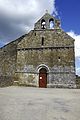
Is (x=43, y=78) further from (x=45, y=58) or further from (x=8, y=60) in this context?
(x=8, y=60)

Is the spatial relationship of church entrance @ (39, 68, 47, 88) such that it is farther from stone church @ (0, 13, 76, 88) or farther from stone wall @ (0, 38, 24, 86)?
stone wall @ (0, 38, 24, 86)

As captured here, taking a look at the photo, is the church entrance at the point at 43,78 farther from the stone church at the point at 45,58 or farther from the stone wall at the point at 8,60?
the stone wall at the point at 8,60

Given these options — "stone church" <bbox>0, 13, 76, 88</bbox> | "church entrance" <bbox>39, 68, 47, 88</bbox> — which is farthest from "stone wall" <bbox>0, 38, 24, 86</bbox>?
"church entrance" <bbox>39, 68, 47, 88</bbox>

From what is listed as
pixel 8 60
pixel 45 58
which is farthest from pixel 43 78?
pixel 8 60

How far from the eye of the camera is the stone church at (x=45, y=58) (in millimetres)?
27219

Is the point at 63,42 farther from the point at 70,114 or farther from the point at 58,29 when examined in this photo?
the point at 70,114

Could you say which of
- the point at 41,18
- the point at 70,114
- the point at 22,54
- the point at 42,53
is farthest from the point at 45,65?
the point at 70,114

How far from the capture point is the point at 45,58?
1102 inches

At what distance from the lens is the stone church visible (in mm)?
27219

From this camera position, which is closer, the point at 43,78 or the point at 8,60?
the point at 43,78

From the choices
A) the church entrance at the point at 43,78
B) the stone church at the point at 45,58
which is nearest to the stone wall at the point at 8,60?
the stone church at the point at 45,58

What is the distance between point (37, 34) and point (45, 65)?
4.31m

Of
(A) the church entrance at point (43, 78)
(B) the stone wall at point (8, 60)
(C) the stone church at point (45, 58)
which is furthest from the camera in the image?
(B) the stone wall at point (8, 60)

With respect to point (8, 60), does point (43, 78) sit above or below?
below
